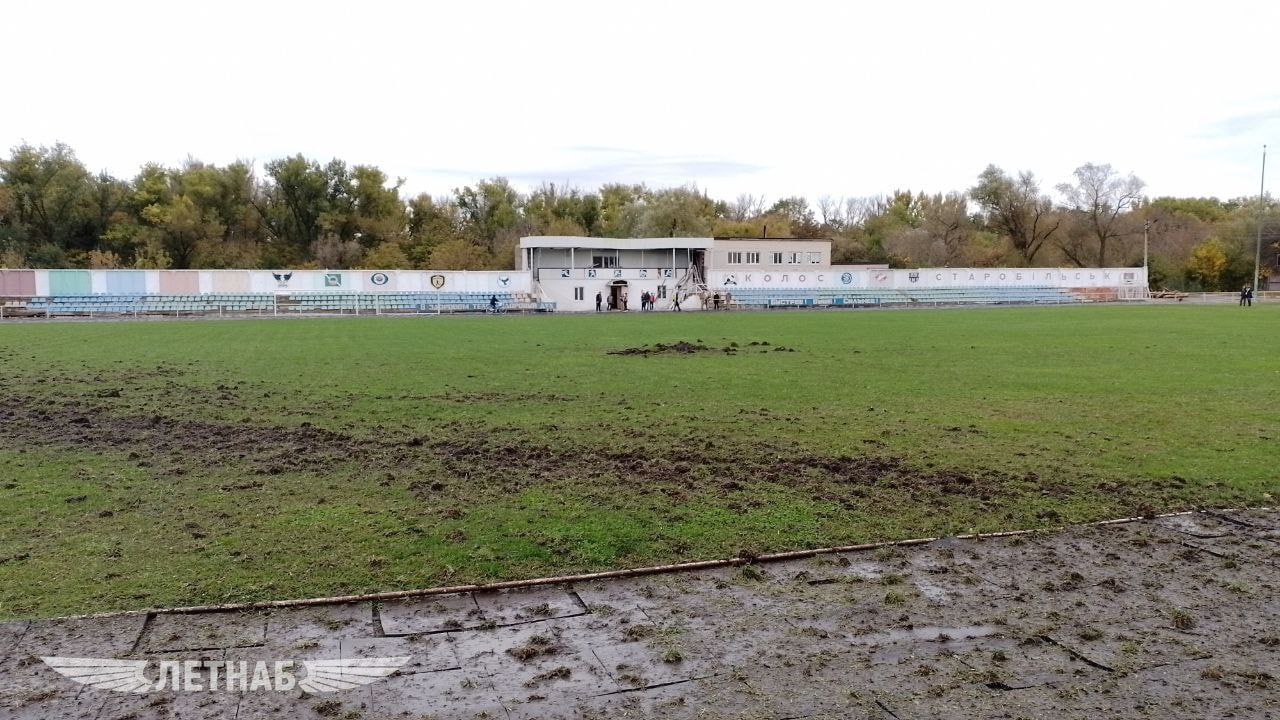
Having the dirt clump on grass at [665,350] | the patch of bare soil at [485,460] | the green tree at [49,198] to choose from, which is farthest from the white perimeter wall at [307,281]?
the patch of bare soil at [485,460]

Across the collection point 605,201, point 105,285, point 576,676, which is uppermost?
point 605,201

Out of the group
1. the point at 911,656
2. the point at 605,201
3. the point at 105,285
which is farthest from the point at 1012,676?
the point at 605,201

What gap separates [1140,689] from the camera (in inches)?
176

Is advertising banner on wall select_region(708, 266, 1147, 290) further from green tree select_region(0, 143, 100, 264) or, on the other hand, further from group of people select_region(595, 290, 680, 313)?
green tree select_region(0, 143, 100, 264)

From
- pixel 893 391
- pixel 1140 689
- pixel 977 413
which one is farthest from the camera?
pixel 893 391

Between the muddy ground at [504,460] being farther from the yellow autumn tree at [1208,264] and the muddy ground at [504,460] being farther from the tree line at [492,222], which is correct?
the yellow autumn tree at [1208,264]

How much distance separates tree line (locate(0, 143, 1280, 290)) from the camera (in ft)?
234

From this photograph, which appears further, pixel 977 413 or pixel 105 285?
pixel 105 285

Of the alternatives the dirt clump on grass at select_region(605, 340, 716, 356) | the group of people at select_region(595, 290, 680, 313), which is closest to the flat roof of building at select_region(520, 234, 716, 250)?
the group of people at select_region(595, 290, 680, 313)

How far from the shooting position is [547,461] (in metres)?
9.86

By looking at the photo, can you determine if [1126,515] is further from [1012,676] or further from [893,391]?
[893,391]

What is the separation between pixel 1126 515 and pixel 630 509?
4295 mm

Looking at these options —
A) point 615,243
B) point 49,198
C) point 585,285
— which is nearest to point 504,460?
point 585,285

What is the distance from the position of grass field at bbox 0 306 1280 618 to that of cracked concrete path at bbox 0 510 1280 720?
56cm
